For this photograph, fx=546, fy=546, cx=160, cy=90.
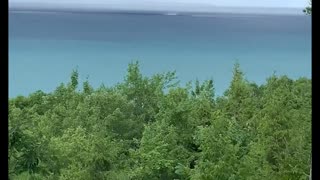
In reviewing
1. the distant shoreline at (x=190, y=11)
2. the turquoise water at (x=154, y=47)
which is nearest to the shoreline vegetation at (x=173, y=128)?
the turquoise water at (x=154, y=47)

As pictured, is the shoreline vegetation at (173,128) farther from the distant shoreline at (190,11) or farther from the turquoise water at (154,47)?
the distant shoreline at (190,11)

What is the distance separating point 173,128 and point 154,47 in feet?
1.01

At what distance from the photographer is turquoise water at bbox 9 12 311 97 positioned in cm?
174

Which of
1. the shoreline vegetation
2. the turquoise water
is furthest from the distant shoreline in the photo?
the shoreline vegetation

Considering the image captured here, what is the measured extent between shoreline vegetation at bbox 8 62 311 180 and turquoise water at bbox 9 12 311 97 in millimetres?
44

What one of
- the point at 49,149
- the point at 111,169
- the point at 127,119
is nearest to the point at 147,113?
the point at 127,119

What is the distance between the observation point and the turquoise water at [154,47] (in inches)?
68.6

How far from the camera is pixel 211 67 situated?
1911 mm

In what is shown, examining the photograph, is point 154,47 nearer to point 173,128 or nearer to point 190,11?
point 190,11

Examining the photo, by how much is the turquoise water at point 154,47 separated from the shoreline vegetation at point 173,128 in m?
0.04

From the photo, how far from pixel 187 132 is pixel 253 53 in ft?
1.20
